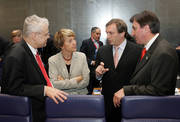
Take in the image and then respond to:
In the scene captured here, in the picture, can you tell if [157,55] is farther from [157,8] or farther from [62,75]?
[157,8]

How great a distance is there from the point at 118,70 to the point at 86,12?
4852 millimetres

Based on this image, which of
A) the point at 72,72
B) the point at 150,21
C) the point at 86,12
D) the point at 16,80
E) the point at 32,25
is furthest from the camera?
the point at 86,12

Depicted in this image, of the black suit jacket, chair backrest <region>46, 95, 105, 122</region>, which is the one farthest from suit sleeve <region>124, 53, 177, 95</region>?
the black suit jacket

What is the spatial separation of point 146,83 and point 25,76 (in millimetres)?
931

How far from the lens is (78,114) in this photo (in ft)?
4.50

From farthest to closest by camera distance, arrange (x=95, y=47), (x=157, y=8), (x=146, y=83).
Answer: (x=157, y=8) → (x=95, y=47) → (x=146, y=83)

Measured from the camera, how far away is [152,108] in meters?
1.33

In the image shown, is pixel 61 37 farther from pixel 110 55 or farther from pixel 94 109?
pixel 94 109

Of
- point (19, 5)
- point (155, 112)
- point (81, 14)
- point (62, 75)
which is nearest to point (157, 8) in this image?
point (81, 14)

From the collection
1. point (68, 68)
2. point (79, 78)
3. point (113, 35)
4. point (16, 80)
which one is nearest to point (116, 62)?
point (113, 35)

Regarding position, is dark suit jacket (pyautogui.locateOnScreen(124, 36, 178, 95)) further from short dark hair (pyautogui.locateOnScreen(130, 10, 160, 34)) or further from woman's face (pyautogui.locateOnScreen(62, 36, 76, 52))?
woman's face (pyautogui.locateOnScreen(62, 36, 76, 52))

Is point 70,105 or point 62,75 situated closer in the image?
point 70,105

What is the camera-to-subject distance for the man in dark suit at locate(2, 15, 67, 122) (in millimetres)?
1438

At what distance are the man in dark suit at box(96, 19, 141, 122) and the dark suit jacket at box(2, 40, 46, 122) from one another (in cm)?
84
